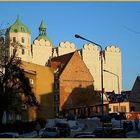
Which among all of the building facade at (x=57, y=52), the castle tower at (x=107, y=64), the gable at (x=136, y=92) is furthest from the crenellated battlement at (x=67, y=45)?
the gable at (x=136, y=92)

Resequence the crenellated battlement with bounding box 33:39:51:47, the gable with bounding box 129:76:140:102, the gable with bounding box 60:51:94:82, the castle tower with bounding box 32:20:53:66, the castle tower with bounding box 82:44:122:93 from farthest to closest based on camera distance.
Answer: the crenellated battlement with bounding box 33:39:51:47, the castle tower with bounding box 32:20:53:66, the gable with bounding box 129:76:140:102, the gable with bounding box 60:51:94:82, the castle tower with bounding box 82:44:122:93

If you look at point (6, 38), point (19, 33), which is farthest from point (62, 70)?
point (6, 38)

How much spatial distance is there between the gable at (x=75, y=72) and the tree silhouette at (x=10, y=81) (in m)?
34.5

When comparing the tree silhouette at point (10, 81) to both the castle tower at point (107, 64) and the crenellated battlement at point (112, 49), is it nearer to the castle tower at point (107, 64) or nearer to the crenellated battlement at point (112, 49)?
the castle tower at point (107, 64)

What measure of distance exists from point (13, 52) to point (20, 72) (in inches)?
75.2

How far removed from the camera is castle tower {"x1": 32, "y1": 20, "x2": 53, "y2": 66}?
105000 mm

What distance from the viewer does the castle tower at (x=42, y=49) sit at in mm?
105000

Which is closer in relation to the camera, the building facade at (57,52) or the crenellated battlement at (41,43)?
the building facade at (57,52)

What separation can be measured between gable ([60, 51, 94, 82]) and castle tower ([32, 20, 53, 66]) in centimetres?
1407

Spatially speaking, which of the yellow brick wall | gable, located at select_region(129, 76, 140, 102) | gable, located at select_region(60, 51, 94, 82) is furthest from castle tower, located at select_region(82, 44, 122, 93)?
the yellow brick wall

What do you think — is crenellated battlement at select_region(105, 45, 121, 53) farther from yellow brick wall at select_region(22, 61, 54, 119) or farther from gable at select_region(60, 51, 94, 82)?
yellow brick wall at select_region(22, 61, 54, 119)

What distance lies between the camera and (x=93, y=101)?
7950 cm

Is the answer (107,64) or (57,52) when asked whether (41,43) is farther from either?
(107,64)

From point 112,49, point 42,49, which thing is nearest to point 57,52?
point 42,49
